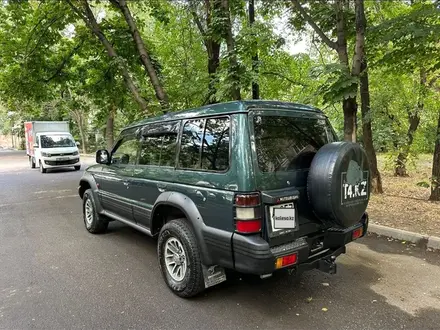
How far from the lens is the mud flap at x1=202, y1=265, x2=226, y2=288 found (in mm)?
3010

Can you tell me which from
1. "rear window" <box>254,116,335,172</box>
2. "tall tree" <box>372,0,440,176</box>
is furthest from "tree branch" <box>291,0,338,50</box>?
"rear window" <box>254,116,335,172</box>

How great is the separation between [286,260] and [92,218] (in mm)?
3911

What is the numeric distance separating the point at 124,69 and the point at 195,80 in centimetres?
206

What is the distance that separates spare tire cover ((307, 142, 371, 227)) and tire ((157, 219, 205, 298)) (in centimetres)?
122

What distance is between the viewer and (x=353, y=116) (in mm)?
6508

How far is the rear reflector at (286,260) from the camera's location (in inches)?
102

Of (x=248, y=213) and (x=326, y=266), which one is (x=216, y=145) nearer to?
(x=248, y=213)

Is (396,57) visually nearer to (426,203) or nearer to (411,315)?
(426,203)

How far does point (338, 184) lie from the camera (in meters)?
2.74

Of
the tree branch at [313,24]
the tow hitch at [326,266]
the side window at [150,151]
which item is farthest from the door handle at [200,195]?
the tree branch at [313,24]

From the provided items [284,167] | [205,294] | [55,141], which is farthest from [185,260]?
[55,141]

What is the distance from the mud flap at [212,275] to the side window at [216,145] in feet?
3.23

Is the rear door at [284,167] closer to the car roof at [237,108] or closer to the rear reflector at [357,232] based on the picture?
the car roof at [237,108]

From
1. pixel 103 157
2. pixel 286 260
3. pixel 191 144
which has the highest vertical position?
pixel 191 144
